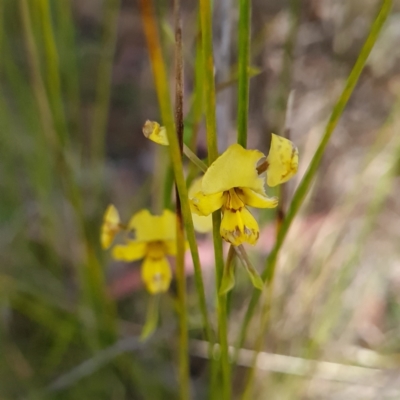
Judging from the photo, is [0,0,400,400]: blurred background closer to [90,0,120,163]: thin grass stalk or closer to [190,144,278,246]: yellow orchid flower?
[90,0,120,163]: thin grass stalk

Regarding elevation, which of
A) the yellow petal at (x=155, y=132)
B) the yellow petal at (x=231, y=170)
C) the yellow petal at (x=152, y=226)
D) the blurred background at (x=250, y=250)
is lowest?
the blurred background at (x=250, y=250)

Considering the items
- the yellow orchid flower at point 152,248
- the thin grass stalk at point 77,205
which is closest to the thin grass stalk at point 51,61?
the thin grass stalk at point 77,205

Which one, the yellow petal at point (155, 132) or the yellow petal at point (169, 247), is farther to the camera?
the yellow petal at point (169, 247)

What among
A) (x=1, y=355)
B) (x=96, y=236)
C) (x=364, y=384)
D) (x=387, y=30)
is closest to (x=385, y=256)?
(x=364, y=384)

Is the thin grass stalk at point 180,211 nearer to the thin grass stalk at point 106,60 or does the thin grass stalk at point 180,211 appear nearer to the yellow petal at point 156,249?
Result: the yellow petal at point 156,249

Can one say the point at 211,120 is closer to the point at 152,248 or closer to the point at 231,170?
the point at 231,170

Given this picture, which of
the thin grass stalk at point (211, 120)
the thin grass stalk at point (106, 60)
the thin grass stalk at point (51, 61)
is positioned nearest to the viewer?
the thin grass stalk at point (211, 120)

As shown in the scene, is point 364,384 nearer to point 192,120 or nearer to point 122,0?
point 192,120
